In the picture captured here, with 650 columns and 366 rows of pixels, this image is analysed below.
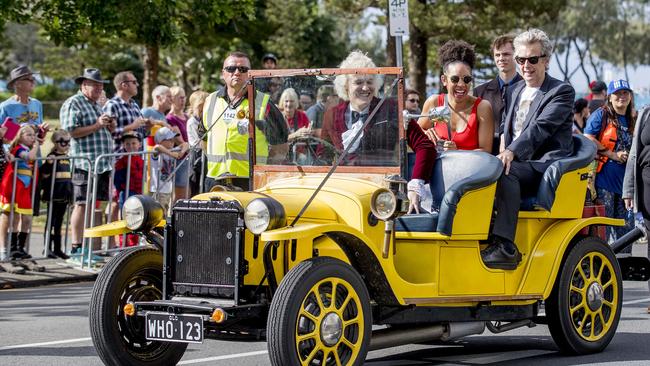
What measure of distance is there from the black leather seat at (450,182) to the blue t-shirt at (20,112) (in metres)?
6.91

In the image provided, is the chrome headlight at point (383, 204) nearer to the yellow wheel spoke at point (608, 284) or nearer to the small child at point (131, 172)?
the yellow wheel spoke at point (608, 284)

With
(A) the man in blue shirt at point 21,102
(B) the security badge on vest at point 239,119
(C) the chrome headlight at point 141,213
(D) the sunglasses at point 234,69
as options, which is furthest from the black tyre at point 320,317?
(A) the man in blue shirt at point 21,102

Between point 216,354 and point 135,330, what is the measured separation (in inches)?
51.0

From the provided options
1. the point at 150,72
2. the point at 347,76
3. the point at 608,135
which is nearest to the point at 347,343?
the point at 347,76

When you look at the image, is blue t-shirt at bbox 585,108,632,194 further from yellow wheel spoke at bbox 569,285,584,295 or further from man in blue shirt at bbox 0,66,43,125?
man in blue shirt at bbox 0,66,43,125

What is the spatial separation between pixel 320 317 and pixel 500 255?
5.80 ft

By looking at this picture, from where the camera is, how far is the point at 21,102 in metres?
13.4

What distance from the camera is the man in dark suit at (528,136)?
7.57 meters

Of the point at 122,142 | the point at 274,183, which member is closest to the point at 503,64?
the point at 274,183

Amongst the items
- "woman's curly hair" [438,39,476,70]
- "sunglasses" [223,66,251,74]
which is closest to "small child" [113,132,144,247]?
"sunglasses" [223,66,251,74]

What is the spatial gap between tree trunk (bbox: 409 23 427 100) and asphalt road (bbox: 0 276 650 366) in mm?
23098

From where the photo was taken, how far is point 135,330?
6.73 metres

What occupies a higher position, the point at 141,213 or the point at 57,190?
the point at 57,190

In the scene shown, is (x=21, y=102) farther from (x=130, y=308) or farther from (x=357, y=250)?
(x=357, y=250)
